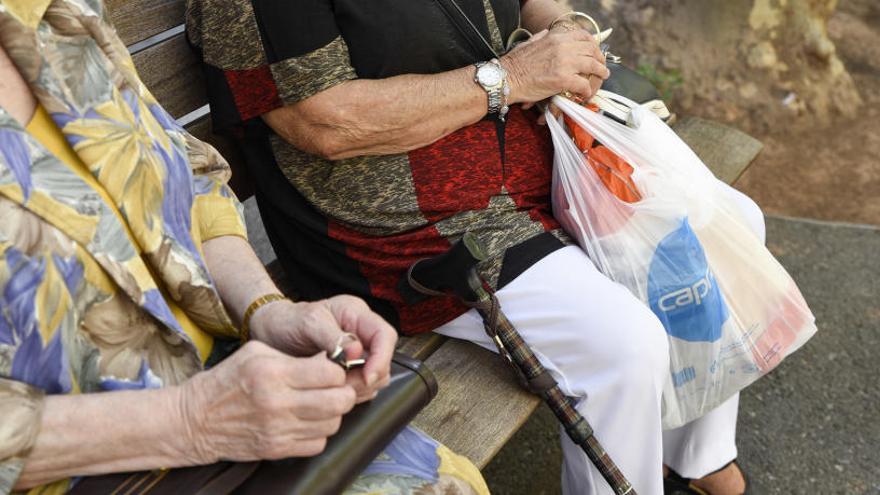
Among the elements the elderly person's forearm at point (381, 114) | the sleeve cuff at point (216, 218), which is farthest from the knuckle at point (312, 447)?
the elderly person's forearm at point (381, 114)

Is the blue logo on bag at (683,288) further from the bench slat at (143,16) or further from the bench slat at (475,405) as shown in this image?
the bench slat at (143,16)

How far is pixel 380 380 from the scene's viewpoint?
1360 millimetres

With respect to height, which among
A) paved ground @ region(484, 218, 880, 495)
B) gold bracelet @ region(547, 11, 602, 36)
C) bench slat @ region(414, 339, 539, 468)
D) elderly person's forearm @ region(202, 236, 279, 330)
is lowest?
paved ground @ region(484, 218, 880, 495)

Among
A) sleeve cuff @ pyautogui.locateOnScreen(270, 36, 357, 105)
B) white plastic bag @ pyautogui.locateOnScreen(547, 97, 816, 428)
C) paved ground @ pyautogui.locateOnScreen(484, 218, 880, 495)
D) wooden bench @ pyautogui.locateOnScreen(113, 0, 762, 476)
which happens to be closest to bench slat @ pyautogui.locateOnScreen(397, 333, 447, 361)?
wooden bench @ pyautogui.locateOnScreen(113, 0, 762, 476)

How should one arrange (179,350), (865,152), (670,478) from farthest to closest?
(865,152)
(670,478)
(179,350)

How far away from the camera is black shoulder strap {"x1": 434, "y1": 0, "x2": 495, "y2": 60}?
201 cm

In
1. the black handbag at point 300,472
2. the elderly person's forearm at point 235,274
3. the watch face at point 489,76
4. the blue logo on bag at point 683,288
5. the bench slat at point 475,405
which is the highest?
the watch face at point 489,76

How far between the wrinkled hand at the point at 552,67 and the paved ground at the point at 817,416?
3.75ft

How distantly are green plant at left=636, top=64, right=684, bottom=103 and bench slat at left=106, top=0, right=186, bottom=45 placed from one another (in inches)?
95.6

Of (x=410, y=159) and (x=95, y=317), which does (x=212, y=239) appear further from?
(x=410, y=159)

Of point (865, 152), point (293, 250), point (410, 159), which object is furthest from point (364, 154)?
point (865, 152)

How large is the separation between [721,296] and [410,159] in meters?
0.73

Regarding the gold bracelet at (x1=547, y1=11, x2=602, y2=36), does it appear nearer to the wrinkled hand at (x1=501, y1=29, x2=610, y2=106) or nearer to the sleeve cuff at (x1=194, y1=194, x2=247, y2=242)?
the wrinkled hand at (x1=501, y1=29, x2=610, y2=106)

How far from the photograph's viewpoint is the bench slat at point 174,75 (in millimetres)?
2021
